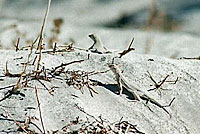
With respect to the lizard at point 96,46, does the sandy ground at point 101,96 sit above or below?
below

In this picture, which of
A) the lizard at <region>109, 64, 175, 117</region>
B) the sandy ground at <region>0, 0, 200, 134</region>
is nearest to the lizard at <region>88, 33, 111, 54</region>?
the sandy ground at <region>0, 0, 200, 134</region>

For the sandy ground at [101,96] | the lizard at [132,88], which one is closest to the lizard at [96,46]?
the sandy ground at [101,96]

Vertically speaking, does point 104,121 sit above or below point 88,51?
below

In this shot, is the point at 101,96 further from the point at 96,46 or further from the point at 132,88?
the point at 96,46

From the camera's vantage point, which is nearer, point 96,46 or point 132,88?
point 132,88

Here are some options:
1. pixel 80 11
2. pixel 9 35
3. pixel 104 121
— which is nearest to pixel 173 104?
pixel 104 121

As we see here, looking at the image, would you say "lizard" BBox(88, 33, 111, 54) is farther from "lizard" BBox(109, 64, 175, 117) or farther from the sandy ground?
"lizard" BBox(109, 64, 175, 117)

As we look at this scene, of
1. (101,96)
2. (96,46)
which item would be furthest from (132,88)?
(96,46)

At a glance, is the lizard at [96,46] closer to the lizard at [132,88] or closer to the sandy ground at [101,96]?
the sandy ground at [101,96]

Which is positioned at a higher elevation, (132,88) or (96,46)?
(96,46)

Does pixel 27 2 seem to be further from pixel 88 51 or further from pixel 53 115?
pixel 53 115

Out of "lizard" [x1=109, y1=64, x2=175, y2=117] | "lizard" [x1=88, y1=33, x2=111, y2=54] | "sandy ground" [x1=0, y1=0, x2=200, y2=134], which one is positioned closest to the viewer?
"sandy ground" [x1=0, y1=0, x2=200, y2=134]
